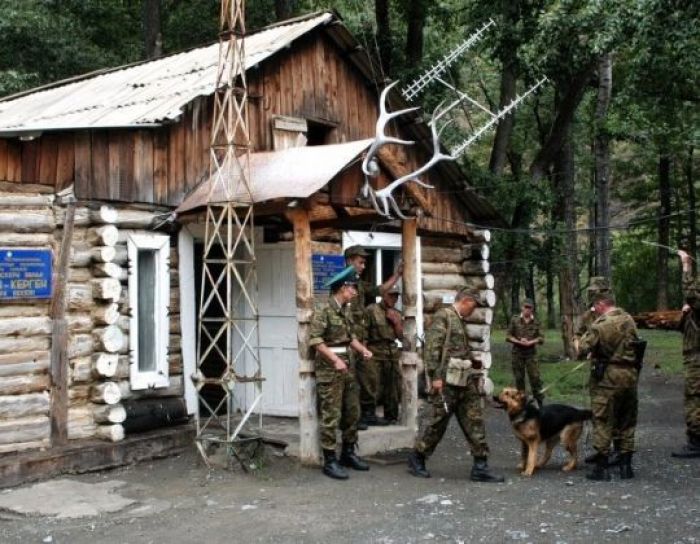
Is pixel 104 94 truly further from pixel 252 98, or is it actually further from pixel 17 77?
pixel 17 77

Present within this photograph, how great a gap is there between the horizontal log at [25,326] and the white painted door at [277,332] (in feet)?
10.2

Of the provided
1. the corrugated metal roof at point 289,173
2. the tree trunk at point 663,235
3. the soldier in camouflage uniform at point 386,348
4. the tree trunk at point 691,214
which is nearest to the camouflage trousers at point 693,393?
the soldier in camouflage uniform at point 386,348

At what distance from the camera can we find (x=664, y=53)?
13273mm

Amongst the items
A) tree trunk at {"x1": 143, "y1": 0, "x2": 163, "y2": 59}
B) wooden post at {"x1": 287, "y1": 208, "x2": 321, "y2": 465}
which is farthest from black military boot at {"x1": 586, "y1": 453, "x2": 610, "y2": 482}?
tree trunk at {"x1": 143, "y1": 0, "x2": 163, "y2": 59}

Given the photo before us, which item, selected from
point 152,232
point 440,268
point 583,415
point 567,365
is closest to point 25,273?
point 152,232

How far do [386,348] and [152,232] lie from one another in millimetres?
3487

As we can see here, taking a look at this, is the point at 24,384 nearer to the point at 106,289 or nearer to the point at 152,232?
the point at 106,289

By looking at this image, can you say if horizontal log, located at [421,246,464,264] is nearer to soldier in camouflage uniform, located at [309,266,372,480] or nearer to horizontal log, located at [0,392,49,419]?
soldier in camouflage uniform, located at [309,266,372,480]

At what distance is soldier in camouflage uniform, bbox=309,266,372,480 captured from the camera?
916 cm

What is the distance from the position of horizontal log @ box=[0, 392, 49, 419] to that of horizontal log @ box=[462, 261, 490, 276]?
7.93 meters

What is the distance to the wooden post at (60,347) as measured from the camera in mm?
9539

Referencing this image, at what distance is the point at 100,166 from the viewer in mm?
9906

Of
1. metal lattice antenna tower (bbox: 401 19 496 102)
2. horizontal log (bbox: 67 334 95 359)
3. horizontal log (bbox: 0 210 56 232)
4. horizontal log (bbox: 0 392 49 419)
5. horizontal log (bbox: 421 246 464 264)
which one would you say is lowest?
horizontal log (bbox: 0 392 49 419)

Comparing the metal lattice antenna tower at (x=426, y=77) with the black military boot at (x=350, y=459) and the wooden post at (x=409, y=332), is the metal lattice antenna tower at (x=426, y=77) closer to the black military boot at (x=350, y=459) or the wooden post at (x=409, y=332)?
the wooden post at (x=409, y=332)
